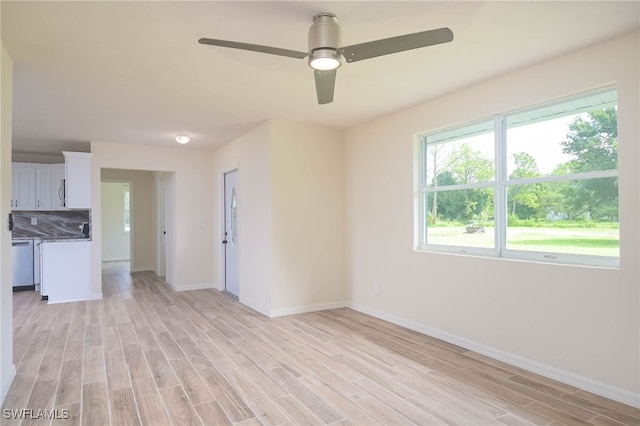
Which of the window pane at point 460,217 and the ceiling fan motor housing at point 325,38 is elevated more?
the ceiling fan motor housing at point 325,38

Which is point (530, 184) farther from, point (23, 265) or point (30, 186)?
point (30, 186)

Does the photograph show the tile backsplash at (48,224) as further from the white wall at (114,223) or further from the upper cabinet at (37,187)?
the white wall at (114,223)

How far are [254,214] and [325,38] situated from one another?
319 centimetres

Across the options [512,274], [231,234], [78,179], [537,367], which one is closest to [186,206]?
[231,234]

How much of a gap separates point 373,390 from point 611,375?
1.57 meters

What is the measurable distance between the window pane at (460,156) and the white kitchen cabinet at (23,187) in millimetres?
6668

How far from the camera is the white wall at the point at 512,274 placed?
2.48 metres

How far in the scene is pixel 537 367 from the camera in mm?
2934

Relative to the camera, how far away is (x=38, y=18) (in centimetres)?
220

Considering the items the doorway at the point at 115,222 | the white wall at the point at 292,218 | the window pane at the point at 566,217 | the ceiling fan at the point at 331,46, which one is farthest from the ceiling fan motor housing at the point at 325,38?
the doorway at the point at 115,222

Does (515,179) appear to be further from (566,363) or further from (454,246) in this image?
(566,363)

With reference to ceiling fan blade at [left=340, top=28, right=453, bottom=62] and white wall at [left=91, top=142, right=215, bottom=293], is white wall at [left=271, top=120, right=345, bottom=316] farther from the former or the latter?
ceiling fan blade at [left=340, top=28, right=453, bottom=62]

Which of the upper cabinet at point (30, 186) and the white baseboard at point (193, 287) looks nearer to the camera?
the white baseboard at point (193, 287)

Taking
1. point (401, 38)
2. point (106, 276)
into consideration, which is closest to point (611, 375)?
point (401, 38)
